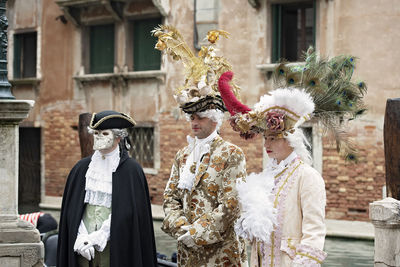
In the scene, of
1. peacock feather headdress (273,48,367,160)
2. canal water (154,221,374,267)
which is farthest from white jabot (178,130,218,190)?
canal water (154,221,374,267)

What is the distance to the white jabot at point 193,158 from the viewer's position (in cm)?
461

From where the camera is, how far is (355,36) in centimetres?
1223

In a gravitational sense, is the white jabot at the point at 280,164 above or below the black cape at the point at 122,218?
above

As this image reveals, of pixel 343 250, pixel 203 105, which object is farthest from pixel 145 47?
pixel 203 105

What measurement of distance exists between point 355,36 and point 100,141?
27.9 ft

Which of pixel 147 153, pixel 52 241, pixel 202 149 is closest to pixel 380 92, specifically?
pixel 147 153

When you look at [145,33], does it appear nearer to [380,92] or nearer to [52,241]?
[380,92]

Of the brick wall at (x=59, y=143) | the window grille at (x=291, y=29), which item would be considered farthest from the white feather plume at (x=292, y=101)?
the brick wall at (x=59, y=143)

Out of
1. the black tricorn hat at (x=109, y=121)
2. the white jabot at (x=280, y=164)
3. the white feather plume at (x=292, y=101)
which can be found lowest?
the white jabot at (x=280, y=164)

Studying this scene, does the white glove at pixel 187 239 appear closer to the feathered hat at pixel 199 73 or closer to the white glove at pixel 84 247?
the white glove at pixel 84 247

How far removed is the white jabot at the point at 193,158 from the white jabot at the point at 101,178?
20.5 inches

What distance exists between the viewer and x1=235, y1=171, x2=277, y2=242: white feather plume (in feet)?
11.8

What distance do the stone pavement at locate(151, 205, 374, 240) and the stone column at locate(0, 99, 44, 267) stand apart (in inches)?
277

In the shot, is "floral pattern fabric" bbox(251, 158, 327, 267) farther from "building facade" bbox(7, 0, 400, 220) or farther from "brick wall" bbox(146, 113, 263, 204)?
"brick wall" bbox(146, 113, 263, 204)
